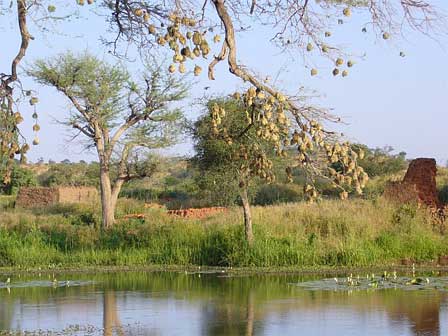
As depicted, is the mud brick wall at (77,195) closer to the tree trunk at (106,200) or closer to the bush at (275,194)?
the bush at (275,194)

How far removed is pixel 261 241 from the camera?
2289 cm

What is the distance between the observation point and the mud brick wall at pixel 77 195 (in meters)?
45.8

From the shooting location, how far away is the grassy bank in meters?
22.8

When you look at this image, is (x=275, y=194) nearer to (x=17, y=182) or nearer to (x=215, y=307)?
(x=17, y=182)

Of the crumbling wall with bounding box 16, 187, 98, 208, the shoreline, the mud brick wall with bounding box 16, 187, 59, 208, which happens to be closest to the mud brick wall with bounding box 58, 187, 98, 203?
the crumbling wall with bounding box 16, 187, 98, 208

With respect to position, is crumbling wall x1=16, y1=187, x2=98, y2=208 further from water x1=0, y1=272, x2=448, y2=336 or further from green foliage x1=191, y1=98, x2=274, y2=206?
water x1=0, y1=272, x2=448, y2=336

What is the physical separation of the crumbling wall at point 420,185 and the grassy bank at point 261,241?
5.36 feet

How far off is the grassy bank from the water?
2320mm

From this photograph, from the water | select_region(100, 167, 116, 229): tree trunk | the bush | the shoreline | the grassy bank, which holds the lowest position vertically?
the water

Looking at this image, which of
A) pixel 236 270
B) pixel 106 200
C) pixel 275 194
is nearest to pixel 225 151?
pixel 236 270

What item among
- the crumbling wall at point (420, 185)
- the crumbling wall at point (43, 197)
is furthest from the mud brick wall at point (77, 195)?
the crumbling wall at point (420, 185)

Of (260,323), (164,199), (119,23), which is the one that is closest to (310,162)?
(119,23)

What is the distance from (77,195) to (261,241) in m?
25.7

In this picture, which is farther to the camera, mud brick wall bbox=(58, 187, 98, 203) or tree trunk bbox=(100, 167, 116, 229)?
mud brick wall bbox=(58, 187, 98, 203)
